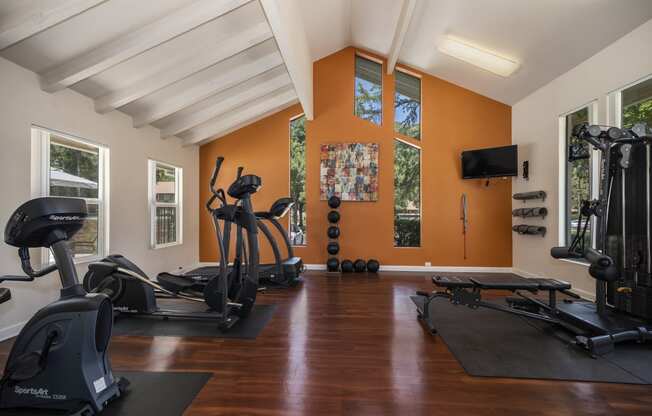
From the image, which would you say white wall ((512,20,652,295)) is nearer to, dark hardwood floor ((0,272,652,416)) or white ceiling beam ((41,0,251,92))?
dark hardwood floor ((0,272,652,416))

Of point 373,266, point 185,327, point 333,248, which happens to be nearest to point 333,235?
point 333,248

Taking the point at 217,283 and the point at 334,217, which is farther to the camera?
the point at 334,217

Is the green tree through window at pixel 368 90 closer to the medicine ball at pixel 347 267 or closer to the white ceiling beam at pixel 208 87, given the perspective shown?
the white ceiling beam at pixel 208 87

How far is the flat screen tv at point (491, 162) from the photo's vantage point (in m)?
5.27

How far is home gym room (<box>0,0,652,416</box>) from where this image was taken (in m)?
1.86

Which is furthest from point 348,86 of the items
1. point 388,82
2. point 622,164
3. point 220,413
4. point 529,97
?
point 220,413

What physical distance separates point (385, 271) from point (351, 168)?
2163mm

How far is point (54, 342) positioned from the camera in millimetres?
1621

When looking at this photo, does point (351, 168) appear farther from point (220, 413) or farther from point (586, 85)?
point (220, 413)

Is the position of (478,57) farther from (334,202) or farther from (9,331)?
(9,331)

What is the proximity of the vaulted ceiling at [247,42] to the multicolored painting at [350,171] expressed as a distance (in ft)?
3.43

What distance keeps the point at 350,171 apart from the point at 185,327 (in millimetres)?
4045

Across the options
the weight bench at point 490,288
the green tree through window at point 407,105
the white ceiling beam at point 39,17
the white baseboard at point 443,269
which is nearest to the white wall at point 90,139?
the white ceiling beam at point 39,17

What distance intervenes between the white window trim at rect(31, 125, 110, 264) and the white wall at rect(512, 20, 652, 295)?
6.27 m
